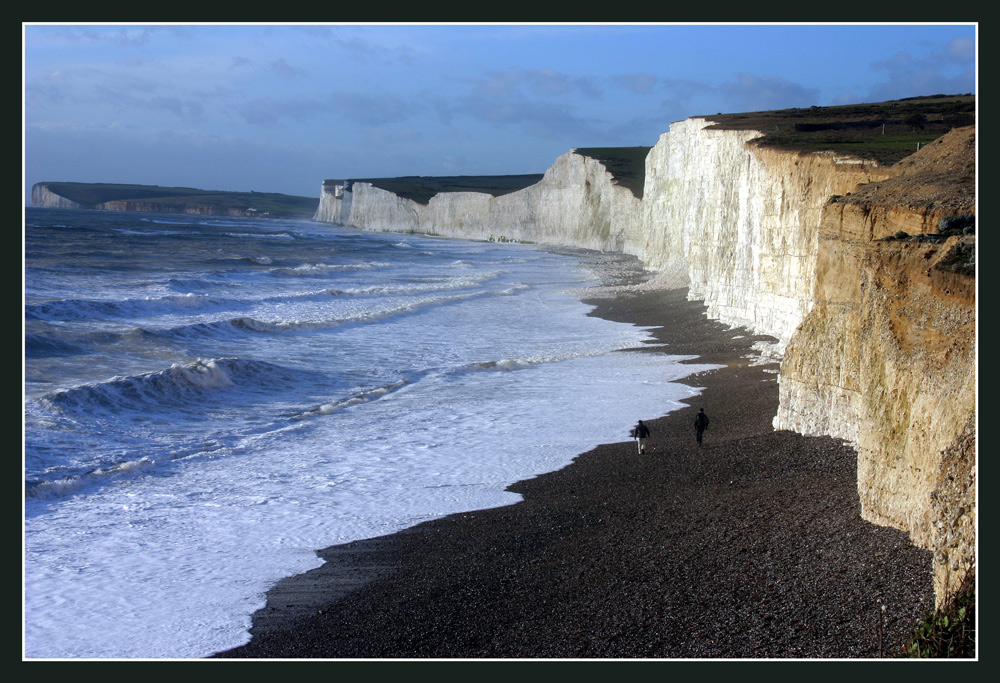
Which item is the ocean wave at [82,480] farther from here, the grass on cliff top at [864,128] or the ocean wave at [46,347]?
the grass on cliff top at [864,128]

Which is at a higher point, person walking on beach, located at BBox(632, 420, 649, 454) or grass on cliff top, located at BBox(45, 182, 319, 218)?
grass on cliff top, located at BBox(45, 182, 319, 218)

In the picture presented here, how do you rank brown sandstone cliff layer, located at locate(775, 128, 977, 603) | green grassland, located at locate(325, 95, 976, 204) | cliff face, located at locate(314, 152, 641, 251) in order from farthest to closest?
cliff face, located at locate(314, 152, 641, 251) < green grassland, located at locate(325, 95, 976, 204) < brown sandstone cliff layer, located at locate(775, 128, 977, 603)

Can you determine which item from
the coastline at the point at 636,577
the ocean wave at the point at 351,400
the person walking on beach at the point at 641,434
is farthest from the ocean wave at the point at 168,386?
the person walking on beach at the point at 641,434

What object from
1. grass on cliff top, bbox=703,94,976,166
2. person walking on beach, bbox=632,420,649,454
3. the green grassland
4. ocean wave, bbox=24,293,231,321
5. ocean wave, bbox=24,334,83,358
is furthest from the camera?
ocean wave, bbox=24,293,231,321

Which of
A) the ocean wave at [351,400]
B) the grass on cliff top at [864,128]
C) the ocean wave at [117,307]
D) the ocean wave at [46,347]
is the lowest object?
the ocean wave at [351,400]

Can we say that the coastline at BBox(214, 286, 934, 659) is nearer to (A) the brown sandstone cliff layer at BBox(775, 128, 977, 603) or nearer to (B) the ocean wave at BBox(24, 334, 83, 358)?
(A) the brown sandstone cliff layer at BBox(775, 128, 977, 603)

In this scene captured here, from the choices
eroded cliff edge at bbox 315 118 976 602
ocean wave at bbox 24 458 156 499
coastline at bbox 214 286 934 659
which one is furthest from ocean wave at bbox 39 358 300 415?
eroded cliff edge at bbox 315 118 976 602
